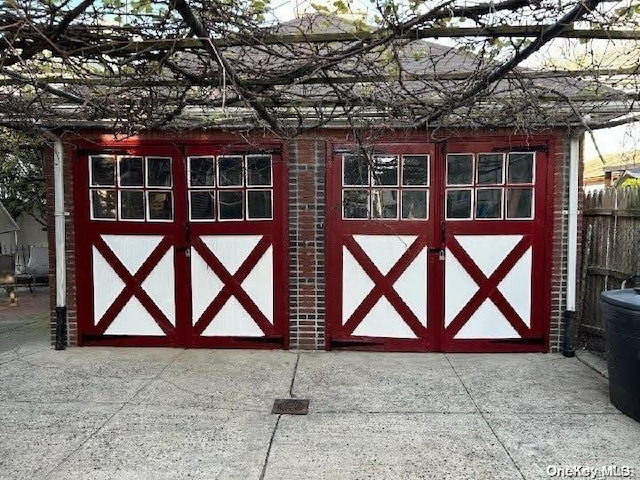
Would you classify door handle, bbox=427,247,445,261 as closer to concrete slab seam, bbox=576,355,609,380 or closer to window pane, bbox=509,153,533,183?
window pane, bbox=509,153,533,183

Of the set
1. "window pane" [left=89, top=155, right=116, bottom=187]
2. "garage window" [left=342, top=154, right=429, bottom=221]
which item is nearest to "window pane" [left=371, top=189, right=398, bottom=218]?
"garage window" [left=342, top=154, right=429, bottom=221]

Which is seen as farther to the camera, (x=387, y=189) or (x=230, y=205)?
(x=230, y=205)

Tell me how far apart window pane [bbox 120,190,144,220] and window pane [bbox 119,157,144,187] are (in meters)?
0.11

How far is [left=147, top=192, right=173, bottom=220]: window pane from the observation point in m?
5.80

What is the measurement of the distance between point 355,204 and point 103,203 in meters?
3.00

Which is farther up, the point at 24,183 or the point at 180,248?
the point at 24,183

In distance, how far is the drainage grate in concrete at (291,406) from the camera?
4027 mm

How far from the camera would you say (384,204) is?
5656 mm

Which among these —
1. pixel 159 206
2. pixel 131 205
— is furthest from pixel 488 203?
pixel 131 205

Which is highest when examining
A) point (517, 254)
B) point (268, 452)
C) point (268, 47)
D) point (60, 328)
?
point (268, 47)

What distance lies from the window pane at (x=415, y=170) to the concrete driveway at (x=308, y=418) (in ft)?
6.58

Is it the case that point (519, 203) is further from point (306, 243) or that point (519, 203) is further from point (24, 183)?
point (24, 183)

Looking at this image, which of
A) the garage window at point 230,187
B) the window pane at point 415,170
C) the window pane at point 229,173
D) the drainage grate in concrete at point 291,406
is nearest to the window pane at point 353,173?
the window pane at point 415,170

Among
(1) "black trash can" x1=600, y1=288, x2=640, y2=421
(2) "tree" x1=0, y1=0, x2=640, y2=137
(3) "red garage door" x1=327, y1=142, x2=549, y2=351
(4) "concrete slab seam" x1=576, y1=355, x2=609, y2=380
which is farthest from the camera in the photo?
(3) "red garage door" x1=327, y1=142, x2=549, y2=351
